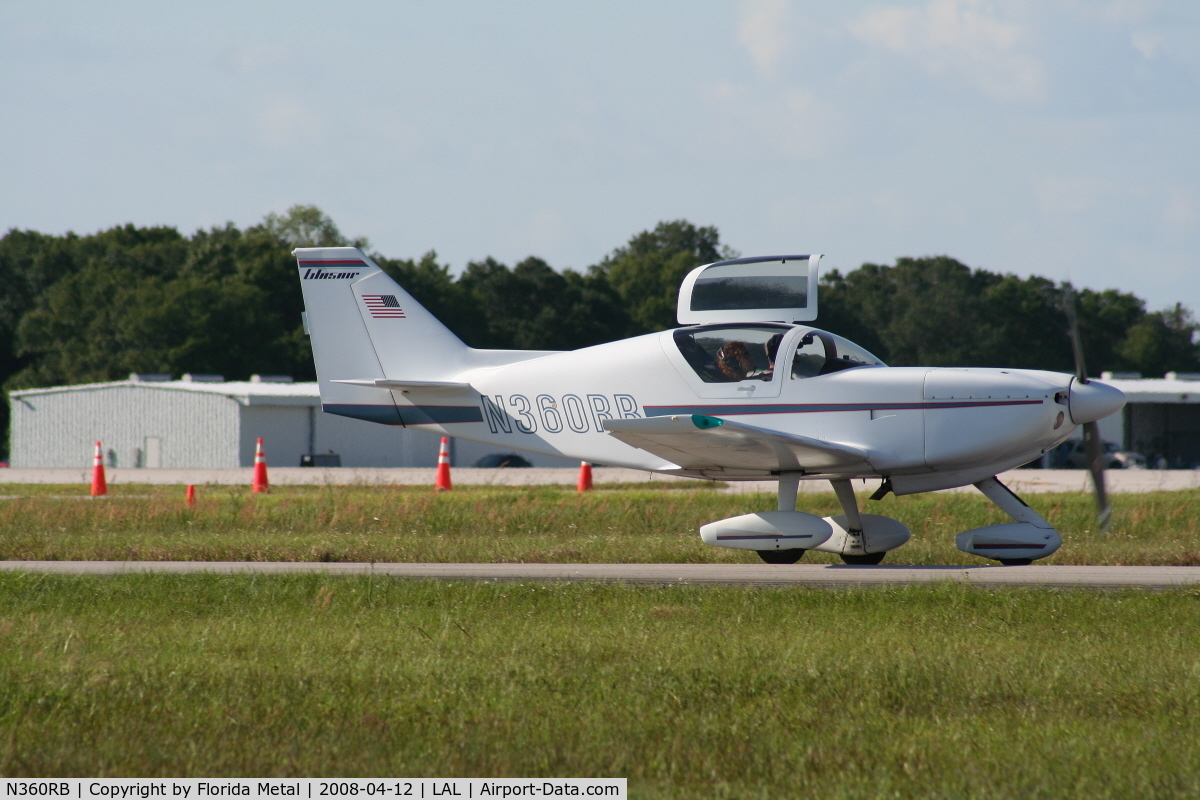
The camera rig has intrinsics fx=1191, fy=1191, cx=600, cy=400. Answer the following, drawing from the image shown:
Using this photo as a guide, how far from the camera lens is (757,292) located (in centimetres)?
1210

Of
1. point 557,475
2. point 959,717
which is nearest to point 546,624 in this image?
point 959,717

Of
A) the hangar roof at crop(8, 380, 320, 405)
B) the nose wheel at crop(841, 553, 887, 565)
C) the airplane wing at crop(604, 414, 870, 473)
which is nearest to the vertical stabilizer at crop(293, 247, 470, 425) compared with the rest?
the airplane wing at crop(604, 414, 870, 473)

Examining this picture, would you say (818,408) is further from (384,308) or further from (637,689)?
(637,689)

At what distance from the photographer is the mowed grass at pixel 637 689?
14.8 feet

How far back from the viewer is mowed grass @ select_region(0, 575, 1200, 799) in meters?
4.50

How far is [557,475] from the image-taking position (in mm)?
31562

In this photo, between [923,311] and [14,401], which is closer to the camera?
[14,401]

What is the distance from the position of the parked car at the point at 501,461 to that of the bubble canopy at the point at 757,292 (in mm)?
28853

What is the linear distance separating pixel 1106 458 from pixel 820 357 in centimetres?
3696

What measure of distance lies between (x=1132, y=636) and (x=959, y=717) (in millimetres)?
2378

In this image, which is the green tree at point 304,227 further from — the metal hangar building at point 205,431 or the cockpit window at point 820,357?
the cockpit window at point 820,357

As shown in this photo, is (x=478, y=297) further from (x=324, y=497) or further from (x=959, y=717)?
(x=959, y=717)

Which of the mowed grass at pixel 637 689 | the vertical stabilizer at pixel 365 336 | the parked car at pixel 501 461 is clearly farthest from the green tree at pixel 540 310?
the mowed grass at pixel 637 689

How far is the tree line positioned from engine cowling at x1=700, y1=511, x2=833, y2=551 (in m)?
52.5
